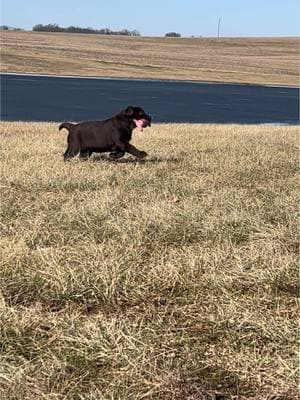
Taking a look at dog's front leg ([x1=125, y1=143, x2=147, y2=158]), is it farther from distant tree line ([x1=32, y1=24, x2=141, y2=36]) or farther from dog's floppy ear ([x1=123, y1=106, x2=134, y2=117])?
distant tree line ([x1=32, y1=24, x2=141, y2=36])

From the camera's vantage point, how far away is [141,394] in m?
2.71

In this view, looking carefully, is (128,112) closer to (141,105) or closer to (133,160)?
(133,160)

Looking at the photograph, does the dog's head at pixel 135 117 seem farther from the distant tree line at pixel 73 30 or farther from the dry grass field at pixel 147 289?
the distant tree line at pixel 73 30

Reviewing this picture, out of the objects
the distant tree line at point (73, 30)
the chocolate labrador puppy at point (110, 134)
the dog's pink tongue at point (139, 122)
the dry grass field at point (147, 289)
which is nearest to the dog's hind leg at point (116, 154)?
the chocolate labrador puppy at point (110, 134)

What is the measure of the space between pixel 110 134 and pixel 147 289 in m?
5.17

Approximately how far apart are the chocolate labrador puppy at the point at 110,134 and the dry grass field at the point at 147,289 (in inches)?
57.6

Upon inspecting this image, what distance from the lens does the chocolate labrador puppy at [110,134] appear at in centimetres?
879

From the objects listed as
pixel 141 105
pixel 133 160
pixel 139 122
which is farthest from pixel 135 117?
pixel 141 105

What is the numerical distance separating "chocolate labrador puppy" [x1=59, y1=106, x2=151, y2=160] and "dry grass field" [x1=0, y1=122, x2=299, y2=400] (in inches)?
57.6

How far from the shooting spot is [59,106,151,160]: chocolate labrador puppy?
28.8ft

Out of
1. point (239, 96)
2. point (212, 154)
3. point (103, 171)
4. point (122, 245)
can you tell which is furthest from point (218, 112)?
point (122, 245)

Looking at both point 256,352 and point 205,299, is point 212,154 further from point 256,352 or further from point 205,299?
point 256,352

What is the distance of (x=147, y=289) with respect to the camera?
3904mm

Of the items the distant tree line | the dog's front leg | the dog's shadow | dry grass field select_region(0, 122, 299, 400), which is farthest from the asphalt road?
the distant tree line
